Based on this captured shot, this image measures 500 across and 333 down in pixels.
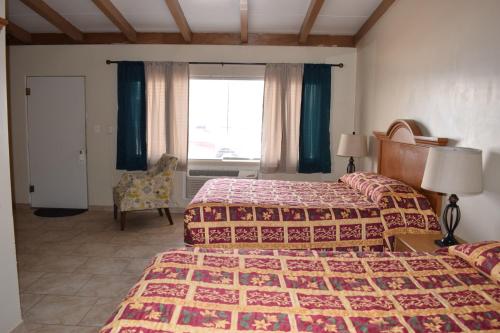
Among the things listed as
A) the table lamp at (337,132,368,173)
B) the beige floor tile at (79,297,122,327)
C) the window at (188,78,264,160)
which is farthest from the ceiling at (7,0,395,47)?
the beige floor tile at (79,297,122,327)

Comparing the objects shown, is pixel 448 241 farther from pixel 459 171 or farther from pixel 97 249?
pixel 97 249

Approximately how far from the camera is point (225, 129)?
225 inches

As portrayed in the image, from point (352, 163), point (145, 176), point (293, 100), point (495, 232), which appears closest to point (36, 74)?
point (145, 176)

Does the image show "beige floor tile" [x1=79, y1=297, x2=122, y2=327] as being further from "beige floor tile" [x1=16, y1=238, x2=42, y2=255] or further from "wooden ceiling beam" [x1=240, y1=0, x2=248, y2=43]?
"wooden ceiling beam" [x1=240, y1=0, x2=248, y2=43]

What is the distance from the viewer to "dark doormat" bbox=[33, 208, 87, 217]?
17.9 ft

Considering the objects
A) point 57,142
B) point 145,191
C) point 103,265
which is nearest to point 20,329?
point 103,265

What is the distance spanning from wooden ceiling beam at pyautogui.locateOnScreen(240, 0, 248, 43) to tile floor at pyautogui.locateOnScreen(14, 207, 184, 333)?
265cm

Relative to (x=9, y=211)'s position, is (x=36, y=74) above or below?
above

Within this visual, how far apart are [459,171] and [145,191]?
3619 millimetres

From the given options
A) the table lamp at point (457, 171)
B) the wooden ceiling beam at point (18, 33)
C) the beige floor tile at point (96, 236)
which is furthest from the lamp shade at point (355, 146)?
the wooden ceiling beam at point (18, 33)

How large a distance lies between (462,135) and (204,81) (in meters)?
3.76

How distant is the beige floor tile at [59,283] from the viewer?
3121mm

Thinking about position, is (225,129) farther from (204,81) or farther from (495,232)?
(495,232)

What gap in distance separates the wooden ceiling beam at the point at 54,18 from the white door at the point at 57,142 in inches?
25.1
